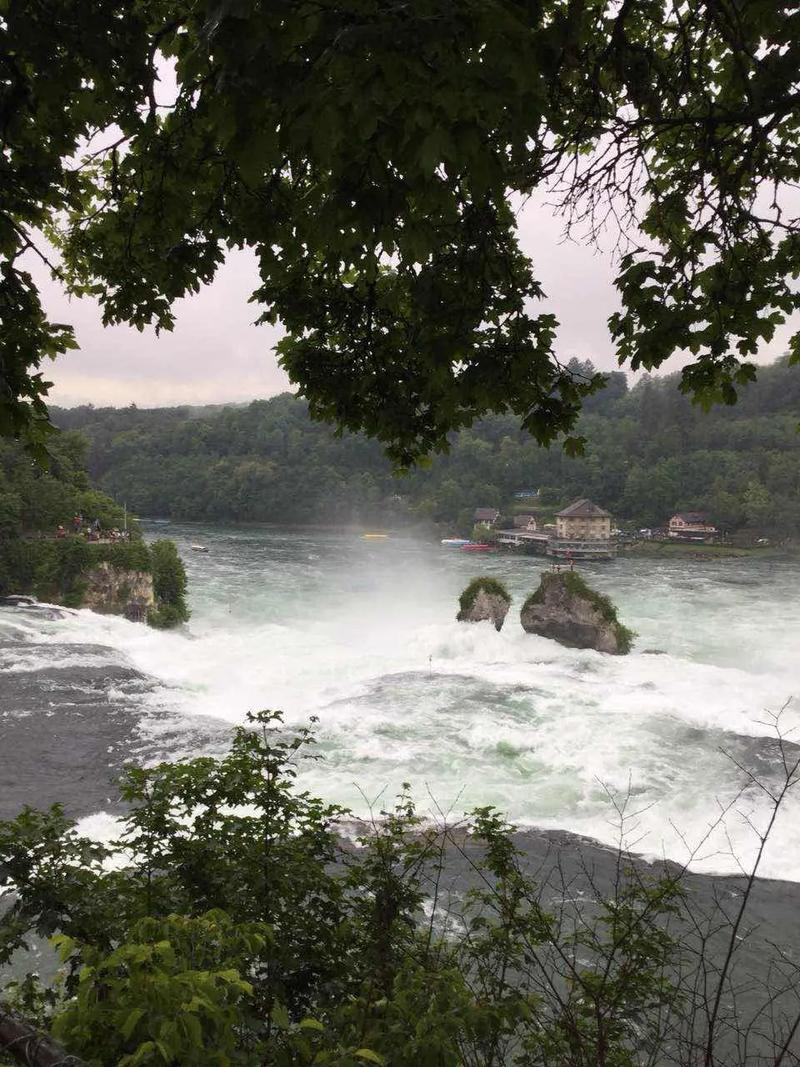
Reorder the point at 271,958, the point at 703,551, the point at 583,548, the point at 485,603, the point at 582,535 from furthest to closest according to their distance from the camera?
1. the point at 703,551
2. the point at 582,535
3. the point at 583,548
4. the point at 485,603
5. the point at 271,958

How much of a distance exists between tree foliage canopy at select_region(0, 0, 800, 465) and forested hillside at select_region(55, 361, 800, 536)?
57.4 meters

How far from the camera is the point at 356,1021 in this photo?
106 inches

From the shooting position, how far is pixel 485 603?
27469 mm

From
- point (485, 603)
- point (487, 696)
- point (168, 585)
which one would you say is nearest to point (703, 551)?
point (485, 603)

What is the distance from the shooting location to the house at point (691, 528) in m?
59.2

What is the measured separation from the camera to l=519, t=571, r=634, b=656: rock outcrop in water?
2523 centimetres

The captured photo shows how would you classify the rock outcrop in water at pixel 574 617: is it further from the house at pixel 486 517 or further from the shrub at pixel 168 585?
the house at pixel 486 517

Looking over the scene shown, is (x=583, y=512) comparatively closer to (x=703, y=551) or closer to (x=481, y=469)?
(x=703, y=551)

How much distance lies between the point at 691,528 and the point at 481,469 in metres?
22.6

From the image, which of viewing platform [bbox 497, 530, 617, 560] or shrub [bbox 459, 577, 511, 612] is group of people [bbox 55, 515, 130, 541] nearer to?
shrub [bbox 459, 577, 511, 612]

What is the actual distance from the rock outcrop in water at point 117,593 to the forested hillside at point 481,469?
32.6m

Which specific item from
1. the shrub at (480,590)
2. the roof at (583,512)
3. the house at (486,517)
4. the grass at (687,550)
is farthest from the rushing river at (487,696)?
the house at (486,517)

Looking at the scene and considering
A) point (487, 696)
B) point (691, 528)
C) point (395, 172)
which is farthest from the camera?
point (691, 528)

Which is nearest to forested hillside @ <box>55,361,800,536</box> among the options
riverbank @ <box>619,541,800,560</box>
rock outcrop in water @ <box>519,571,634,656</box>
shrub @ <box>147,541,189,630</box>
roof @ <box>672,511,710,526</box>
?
roof @ <box>672,511,710,526</box>
